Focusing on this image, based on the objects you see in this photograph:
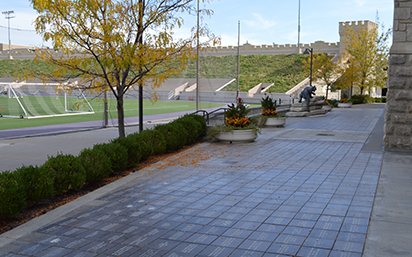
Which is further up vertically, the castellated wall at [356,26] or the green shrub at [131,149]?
the castellated wall at [356,26]

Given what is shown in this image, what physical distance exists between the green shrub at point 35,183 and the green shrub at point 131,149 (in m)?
2.90

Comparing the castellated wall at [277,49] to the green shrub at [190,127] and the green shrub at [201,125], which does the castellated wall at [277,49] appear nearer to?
the green shrub at [201,125]

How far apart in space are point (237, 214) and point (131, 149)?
13.5 feet

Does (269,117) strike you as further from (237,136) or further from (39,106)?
(39,106)

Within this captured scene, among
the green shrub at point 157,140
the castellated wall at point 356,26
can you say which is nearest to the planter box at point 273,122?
the green shrub at point 157,140

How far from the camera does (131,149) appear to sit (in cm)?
948

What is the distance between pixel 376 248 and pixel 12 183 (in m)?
5.09

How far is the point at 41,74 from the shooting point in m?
9.28

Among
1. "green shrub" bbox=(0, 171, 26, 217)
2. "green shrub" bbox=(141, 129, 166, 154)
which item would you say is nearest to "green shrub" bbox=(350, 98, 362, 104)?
"green shrub" bbox=(141, 129, 166, 154)

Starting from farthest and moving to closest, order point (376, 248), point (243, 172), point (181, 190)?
point (243, 172)
point (181, 190)
point (376, 248)

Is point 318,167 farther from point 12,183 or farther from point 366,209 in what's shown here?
point 12,183

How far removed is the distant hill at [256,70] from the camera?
64.8 metres

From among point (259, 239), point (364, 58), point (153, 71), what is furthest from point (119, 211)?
point (364, 58)

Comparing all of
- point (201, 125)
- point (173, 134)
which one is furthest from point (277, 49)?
point (173, 134)
